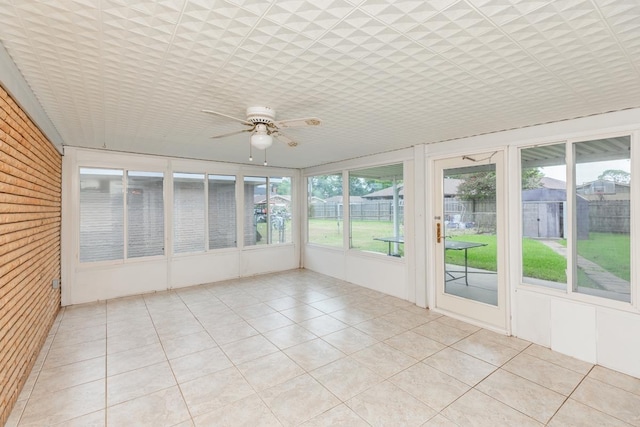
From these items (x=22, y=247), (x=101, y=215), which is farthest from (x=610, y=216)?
(x=101, y=215)

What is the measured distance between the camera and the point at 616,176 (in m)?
2.83

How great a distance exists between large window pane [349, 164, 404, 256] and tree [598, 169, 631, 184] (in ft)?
7.95

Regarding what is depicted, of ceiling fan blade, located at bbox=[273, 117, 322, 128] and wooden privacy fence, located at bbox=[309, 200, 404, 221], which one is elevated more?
ceiling fan blade, located at bbox=[273, 117, 322, 128]

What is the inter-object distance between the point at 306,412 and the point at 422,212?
3177 millimetres

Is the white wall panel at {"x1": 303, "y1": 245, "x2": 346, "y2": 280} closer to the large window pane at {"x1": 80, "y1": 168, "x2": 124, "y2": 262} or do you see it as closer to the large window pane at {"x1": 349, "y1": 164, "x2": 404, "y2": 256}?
the large window pane at {"x1": 349, "y1": 164, "x2": 404, "y2": 256}

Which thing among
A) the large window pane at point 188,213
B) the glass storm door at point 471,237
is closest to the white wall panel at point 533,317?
the glass storm door at point 471,237

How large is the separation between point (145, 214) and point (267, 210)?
244cm

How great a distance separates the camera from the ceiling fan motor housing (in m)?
2.60

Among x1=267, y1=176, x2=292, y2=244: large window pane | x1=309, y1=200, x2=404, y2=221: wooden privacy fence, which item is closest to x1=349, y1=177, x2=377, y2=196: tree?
Answer: x1=309, y1=200, x2=404, y2=221: wooden privacy fence

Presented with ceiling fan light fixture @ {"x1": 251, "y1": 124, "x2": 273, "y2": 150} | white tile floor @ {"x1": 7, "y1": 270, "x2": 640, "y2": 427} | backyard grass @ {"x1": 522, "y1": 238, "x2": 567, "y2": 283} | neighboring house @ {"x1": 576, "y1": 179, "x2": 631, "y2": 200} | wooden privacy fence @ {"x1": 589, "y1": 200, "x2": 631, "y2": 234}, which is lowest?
white tile floor @ {"x1": 7, "y1": 270, "x2": 640, "y2": 427}

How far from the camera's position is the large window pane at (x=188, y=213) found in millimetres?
5520

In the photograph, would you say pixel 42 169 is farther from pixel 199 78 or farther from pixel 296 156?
pixel 296 156

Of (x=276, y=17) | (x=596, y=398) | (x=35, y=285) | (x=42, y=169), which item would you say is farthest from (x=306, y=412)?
(x=42, y=169)

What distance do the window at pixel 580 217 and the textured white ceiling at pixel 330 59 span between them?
47cm
